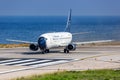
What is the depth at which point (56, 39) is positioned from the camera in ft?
176

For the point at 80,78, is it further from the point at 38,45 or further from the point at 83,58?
the point at 38,45

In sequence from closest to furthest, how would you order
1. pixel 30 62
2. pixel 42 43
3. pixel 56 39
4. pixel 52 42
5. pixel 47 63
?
pixel 47 63
pixel 30 62
pixel 42 43
pixel 52 42
pixel 56 39

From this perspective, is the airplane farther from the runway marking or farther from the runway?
the runway marking

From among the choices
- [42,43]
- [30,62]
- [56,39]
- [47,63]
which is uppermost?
[56,39]

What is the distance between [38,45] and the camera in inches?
2064

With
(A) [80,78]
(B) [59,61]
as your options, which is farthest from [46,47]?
(A) [80,78]

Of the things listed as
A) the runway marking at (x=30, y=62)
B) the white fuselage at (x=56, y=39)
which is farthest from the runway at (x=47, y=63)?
the white fuselage at (x=56, y=39)

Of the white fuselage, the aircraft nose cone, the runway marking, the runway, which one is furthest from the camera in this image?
the white fuselage

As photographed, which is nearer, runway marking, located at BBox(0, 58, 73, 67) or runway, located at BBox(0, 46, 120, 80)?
runway, located at BBox(0, 46, 120, 80)

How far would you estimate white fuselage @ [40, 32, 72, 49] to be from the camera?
52406 mm

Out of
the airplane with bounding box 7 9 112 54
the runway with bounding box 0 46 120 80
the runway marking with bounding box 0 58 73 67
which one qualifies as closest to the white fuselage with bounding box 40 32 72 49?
the airplane with bounding box 7 9 112 54

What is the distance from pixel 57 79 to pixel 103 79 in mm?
2994

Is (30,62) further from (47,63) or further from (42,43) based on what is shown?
(42,43)

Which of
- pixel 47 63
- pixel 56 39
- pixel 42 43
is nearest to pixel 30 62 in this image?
pixel 47 63
